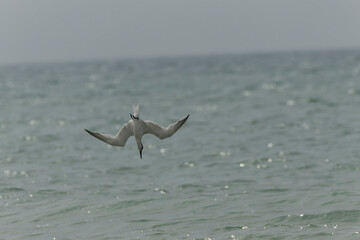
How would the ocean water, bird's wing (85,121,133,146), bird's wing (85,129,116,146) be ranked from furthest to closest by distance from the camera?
the ocean water → bird's wing (85,121,133,146) → bird's wing (85,129,116,146)

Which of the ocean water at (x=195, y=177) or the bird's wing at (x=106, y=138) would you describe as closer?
the bird's wing at (x=106, y=138)

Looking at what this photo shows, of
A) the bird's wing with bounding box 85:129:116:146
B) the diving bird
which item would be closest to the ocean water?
the diving bird

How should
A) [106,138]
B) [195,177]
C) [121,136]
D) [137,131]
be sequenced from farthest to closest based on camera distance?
1. [195,177]
2. [121,136]
3. [137,131]
4. [106,138]

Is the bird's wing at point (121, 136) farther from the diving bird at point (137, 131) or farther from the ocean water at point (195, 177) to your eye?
the ocean water at point (195, 177)

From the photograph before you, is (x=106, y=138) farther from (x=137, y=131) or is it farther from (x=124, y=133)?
(x=137, y=131)

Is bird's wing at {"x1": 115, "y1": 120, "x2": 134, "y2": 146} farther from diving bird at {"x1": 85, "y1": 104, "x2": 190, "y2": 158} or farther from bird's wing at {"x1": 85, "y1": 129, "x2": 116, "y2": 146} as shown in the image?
bird's wing at {"x1": 85, "y1": 129, "x2": 116, "y2": 146}

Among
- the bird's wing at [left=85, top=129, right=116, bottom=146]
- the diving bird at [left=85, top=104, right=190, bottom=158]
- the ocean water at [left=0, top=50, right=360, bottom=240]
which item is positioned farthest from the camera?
the ocean water at [left=0, top=50, right=360, bottom=240]

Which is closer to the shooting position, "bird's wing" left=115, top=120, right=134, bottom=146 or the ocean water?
"bird's wing" left=115, top=120, right=134, bottom=146

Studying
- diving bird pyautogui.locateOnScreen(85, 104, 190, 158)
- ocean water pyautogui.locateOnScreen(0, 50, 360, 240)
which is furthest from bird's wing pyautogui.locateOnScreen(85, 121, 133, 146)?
ocean water pyautogui.locateOnScreen(0, 50, 360, 240)

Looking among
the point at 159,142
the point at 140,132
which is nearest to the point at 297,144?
the point at 159,142

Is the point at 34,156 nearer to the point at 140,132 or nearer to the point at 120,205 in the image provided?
the point at 120,205

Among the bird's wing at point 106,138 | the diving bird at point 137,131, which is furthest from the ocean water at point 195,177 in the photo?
the bird's wing at point 106,138

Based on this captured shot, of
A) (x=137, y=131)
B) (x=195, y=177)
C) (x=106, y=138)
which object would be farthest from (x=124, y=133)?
(x=195, y=177)

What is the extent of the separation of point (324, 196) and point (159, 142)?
547 inches
